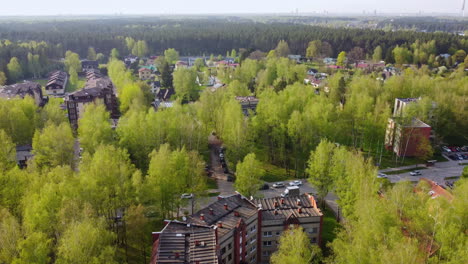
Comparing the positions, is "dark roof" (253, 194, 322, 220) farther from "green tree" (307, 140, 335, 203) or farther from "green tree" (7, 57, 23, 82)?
"green tree" (7, 57, 23, 82)

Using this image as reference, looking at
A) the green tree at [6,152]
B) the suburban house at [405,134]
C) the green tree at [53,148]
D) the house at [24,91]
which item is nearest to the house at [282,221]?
the green tree at [53,148]

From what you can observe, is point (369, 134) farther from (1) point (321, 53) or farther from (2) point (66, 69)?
(2) point (66, 69)

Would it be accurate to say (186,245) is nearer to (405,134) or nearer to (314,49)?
(405,134)

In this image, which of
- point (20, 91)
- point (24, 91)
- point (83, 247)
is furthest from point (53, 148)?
point (20, 91)

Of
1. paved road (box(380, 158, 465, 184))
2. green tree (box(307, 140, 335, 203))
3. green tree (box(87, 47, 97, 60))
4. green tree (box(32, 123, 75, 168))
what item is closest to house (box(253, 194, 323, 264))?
green tree (box(307, 140, 335, 203))

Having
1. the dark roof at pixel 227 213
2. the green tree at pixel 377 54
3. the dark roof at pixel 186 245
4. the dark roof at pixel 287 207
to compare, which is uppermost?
the green tree at pixel 377 54

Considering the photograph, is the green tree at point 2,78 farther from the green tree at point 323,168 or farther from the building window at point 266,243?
the building window at point 266,243
